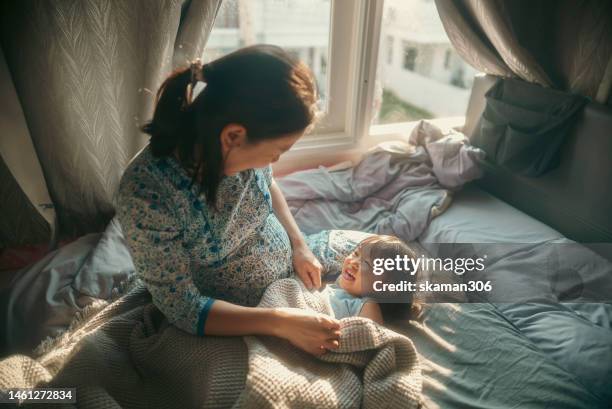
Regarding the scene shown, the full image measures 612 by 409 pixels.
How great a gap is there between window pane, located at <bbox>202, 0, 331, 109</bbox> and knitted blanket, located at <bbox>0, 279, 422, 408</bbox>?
109cm

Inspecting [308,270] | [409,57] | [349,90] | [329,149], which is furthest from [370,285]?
[409,57]

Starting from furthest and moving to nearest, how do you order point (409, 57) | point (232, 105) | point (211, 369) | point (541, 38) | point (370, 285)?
point (409, 57) < point (541, 38) < point (370, 285) < point (211, 369) < point (232, 105)

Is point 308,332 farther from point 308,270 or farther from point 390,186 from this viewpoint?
point 390,186

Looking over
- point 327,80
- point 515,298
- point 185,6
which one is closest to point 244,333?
point 515,298

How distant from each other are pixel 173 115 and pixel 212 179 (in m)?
0.14

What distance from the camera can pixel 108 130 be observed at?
4.06 ft

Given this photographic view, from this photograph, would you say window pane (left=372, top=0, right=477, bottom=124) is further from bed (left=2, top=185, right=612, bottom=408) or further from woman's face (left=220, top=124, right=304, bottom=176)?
woman's face (left=220, top=124, right=304, bottom=176)

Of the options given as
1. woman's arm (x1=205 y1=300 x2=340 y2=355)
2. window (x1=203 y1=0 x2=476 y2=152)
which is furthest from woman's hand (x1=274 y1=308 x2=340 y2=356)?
window (x1=203 y1=0 x2=476 y2=152)

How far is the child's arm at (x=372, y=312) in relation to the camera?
106 cm

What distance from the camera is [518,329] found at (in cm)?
107

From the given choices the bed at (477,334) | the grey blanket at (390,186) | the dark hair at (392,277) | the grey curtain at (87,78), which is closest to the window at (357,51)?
the grey blanket at (390,186)

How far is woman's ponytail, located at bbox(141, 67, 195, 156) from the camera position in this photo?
0.74m

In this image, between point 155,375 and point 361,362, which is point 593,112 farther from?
point 155,375

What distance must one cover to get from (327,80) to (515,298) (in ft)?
3.79
